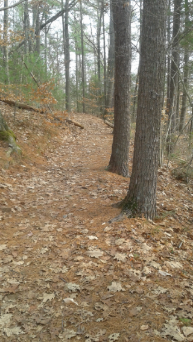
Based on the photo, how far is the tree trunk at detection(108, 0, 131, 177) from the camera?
6.23 meters

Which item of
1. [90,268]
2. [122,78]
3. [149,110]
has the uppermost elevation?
[122,78]

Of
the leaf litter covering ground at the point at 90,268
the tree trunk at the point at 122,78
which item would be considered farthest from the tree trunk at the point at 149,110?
the tree trunk at the point at 122,78

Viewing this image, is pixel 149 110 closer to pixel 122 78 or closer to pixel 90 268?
pixel 90 268

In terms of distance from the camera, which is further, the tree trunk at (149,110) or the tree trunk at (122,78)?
the tree trunk at (122,78)

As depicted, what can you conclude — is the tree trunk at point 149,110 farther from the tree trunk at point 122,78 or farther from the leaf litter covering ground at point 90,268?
the tree trunk at point 122,78

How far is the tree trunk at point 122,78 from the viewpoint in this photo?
20.4 ft

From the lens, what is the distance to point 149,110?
3965 millimetres

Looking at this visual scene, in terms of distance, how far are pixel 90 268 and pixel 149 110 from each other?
2.56 m

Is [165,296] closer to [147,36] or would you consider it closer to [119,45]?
[147,36]

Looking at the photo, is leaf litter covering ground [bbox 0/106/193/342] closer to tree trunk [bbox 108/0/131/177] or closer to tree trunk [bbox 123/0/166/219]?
tree trunk [bbox 123/0/166/219]

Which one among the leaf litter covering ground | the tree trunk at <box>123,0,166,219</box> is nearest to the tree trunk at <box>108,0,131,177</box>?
the leaf litter covering ground

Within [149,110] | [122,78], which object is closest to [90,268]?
[149,110]

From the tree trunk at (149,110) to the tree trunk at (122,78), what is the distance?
8.16ft

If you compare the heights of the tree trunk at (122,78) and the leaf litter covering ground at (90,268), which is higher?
the tree trunk at (122,78)
